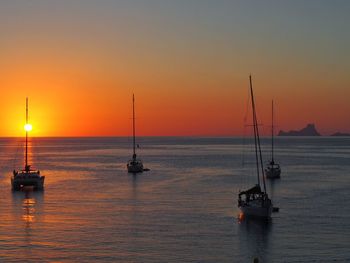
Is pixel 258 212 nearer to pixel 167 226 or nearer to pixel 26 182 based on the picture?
pixel 167 226

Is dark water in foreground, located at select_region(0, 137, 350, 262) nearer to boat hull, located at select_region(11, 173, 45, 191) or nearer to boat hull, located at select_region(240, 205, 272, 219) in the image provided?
boat hull, located at select_region(240, 205, 272, 219)

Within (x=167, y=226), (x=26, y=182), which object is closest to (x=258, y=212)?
(x=167, y=226)

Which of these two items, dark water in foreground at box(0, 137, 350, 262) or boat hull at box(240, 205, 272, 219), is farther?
boat hull at box(240, 205, 272, 219)

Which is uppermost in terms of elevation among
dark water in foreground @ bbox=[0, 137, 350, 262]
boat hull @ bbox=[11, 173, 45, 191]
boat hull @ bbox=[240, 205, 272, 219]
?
boat hull @ bbox=[11, 173, 45, 191]

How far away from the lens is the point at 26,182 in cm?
8569

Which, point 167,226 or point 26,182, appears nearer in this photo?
point 167,226

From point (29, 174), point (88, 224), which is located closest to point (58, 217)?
point (88, 224)

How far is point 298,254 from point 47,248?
18.1 m

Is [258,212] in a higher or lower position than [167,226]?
higher

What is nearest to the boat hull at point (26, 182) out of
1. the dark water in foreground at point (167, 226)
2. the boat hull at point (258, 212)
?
the dark water in foreground at point (167, 226)

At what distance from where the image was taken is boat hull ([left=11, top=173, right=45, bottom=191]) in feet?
281

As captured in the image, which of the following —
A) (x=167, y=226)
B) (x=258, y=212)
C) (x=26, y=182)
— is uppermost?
(x=26, y=182)

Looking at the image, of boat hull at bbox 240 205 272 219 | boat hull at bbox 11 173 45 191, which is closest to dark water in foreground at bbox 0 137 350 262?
boat hull at bbox 240 205 272 219

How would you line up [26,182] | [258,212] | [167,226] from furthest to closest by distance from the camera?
[26,182] → [258,212] → [167,226]
